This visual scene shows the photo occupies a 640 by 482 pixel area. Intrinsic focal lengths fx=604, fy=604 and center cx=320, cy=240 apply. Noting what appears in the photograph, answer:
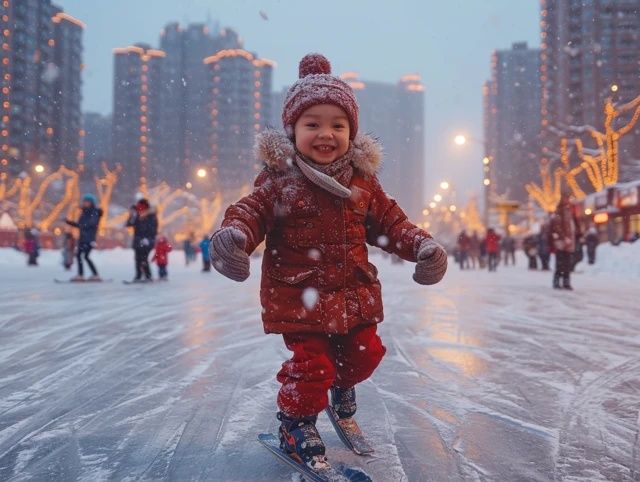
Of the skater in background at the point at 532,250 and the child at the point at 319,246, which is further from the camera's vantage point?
the skater in background at the point at 532,250

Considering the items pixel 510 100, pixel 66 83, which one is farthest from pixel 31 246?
pixel 510 100

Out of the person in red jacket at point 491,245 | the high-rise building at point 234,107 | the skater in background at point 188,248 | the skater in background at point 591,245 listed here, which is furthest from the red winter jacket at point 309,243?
the high-rise building at point 234,107

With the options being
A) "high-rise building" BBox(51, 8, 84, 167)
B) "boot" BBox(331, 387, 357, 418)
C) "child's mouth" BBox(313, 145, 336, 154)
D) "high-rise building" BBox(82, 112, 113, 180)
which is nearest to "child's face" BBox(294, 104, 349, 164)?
"child's mouth" BBox(313, 145, 336, 154)

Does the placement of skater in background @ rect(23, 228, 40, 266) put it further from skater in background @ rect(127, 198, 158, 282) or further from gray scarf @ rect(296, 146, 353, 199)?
gray scarf @ rect(296, 146, 353, 199)

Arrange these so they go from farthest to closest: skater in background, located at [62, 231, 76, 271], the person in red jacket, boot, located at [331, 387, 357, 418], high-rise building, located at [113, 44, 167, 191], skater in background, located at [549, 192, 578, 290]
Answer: high-rise building, located at [113, 44, 167, 191] → the person in red jacket → skater in background, located at [62, 231, 76, 271] → skater in background, located at [549, 192, 578, 290] → boot, located at [331, 387, 357, 418]

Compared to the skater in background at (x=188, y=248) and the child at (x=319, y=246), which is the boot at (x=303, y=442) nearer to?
the child at (x=319, y=246)

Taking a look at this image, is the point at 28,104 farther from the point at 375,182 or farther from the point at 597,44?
the point at 375,182

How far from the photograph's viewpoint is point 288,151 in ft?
7.38

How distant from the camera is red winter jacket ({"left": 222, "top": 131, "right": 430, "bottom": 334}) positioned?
216 cm

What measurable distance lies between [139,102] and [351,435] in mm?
120531

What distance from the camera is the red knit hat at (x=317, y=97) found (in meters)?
2.28

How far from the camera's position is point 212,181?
219ft

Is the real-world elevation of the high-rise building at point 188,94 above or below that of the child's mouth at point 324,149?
above

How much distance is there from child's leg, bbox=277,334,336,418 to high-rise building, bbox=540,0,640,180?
50.1 metres
